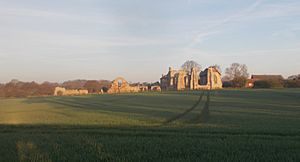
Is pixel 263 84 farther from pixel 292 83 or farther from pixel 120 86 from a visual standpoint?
pixel 120 86

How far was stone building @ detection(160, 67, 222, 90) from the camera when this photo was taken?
344ft

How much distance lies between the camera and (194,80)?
105688mm

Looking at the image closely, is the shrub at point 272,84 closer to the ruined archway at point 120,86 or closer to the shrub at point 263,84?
the shrub at point 263,84

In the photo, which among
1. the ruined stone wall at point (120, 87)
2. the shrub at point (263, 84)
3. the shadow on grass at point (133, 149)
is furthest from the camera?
the ruined stone wall at point (120, 87)

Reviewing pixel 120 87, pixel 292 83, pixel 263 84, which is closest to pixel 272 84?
pixel 263 84

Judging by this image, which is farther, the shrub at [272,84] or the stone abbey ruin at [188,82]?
→ the stone abbey ruin at [188,82]

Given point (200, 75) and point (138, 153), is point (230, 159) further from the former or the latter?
point (200, 75)

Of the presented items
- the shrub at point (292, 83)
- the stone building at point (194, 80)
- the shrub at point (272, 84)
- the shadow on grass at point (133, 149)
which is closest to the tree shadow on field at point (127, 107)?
the shadow on grass at point (133, 149)

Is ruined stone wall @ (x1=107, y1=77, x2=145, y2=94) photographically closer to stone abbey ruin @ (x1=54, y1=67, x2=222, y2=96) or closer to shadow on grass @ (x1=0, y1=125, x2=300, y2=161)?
stone abbey ruin @ (x1=54, y1=67, x2=222, y2=96)

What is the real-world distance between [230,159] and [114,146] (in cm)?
393

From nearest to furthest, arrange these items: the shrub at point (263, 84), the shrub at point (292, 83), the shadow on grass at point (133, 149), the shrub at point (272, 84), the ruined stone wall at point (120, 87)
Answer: the shadow on grass at point (133, 149) < the shrub at point (292, 83) < the shrub at point (272, 84) < the shrub at point (263, 84) < the ruined stone wall at point (120, 87)

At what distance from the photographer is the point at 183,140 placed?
36.7ft

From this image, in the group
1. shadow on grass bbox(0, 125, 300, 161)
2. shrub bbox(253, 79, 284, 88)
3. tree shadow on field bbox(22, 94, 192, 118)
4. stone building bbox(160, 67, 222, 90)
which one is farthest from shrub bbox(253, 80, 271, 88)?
shadow on grass bbox(0, 125, 300, 161)

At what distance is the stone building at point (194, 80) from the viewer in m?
105
